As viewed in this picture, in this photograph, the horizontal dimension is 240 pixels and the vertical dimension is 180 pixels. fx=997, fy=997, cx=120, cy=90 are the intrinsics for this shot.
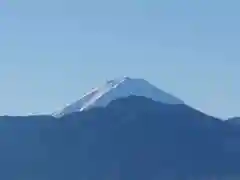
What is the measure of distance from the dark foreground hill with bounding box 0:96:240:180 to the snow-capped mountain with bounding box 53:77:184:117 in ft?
25.2

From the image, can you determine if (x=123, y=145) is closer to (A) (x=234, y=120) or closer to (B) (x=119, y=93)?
(A) (x=234, y=120)

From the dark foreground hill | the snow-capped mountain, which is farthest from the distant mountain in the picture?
the snow-capped mountain

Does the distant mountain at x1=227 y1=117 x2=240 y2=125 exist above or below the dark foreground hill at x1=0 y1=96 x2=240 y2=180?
above

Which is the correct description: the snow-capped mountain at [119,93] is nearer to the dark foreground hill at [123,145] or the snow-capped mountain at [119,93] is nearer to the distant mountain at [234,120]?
the dark foreground hill at [123,145]

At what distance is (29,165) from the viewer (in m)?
90.1

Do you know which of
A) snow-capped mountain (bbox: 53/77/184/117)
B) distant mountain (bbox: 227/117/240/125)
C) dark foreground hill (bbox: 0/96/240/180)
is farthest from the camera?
snow-capped mountain (bbox: 53/77/184/117)

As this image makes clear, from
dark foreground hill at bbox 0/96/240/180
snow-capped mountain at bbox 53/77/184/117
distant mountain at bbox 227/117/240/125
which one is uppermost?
snow-capped mountain at bbox 53/77/184/117

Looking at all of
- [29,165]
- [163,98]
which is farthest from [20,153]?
[163,98]

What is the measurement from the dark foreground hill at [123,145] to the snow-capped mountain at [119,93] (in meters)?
7.68

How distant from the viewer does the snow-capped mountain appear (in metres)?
113

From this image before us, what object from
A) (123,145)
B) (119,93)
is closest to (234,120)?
(123,145)

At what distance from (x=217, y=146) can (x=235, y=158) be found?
3.21 metres

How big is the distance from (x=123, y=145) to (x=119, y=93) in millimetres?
16212

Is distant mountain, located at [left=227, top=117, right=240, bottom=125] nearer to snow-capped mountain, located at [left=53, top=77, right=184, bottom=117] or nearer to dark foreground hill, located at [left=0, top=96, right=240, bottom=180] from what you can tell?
dark foreground hill, located at [left=0, top=96, right=240, bottom=180]
